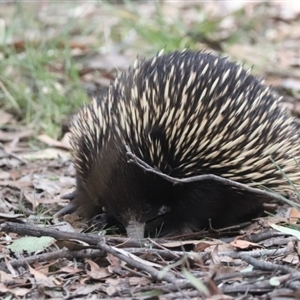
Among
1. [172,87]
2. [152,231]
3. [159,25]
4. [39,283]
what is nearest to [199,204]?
[152,231]

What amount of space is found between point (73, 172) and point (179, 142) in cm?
159

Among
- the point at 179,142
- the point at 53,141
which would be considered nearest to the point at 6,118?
the point at 53,141

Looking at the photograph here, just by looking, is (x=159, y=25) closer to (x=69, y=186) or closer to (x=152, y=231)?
(x=69, y=186)

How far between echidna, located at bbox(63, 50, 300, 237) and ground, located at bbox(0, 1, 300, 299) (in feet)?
0.57

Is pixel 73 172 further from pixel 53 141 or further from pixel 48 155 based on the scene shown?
pixel 53 141

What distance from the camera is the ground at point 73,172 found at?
8.87ft

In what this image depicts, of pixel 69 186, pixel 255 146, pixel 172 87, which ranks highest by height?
pixel 172 87

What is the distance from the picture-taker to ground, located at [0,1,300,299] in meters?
2.70

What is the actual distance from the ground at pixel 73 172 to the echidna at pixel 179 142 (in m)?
0.17

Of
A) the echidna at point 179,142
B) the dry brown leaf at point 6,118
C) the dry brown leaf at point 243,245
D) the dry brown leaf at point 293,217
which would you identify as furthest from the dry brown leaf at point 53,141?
the dry brown leaf at point 243,245

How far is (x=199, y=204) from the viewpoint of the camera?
3582 millimetres

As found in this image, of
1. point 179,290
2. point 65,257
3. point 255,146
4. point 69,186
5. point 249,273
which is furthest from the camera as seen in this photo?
point 69,186

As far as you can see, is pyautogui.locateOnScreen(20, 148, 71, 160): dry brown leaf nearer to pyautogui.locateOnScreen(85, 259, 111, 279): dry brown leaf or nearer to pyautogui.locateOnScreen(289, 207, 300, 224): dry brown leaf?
pyautogui.locateOnScreen(289, 207, 300, 224): dry brown leaf

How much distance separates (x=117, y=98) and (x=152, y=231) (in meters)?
0.74
